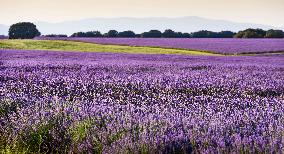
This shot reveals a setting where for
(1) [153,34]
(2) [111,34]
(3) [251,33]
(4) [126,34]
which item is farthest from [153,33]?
(3) [251,33]

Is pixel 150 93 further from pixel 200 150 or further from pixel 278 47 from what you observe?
pixel 278 47

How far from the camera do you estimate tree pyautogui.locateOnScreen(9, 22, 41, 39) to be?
49.6 meters

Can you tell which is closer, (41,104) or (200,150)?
(200,150)

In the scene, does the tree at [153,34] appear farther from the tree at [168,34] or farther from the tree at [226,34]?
the tree at [226,34]

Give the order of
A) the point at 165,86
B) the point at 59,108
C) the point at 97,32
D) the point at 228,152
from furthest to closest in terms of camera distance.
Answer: the point at 97,32, the point at 165,86, the point at 59,108, the point at 228,152

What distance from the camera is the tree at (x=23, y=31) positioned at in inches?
1954

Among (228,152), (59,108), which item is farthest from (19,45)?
(228,152)

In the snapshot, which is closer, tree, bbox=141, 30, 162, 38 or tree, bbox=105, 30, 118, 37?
tree, bbox=141, 30, 162, 38

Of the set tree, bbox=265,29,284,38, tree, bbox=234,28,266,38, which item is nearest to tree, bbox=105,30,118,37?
tree, bbox=234,28,266,38

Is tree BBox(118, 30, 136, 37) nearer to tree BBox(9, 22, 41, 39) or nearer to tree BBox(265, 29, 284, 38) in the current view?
tree BBox(9, 22, 41, 39)

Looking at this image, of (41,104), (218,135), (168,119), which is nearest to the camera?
(218,135)

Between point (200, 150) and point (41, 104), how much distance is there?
99.4 inches

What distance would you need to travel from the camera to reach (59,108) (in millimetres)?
5082

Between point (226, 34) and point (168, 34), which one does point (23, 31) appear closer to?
point (168, 34)
